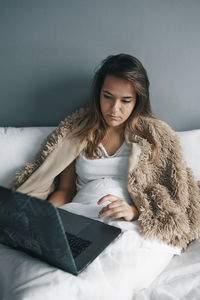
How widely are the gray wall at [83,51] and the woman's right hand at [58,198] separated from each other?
16.1 inches

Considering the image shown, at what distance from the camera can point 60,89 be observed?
1.39 m

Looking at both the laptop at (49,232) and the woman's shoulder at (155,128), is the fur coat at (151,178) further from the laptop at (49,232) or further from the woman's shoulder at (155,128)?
the laptop at (49,232)

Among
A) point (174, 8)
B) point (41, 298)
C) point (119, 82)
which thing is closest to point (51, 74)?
point (119, 82)

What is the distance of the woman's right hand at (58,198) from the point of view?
1180mm

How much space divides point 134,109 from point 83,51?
0.40m

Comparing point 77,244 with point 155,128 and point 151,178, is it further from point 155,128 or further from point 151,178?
point 155,128

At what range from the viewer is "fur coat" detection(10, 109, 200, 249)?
96 centimetres

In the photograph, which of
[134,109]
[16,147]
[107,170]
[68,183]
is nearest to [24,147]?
[16,147]

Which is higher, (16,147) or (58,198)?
(16,147)

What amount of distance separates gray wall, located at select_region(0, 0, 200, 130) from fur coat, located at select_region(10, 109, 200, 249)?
0.74 ft

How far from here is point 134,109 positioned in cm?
122

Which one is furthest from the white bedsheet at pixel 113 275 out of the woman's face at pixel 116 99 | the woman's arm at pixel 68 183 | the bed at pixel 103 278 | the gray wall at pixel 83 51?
the gray wall at pixel 83 51

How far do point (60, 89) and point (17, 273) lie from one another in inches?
37.3

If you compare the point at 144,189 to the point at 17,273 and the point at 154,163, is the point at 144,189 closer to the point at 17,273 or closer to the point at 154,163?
the point at 154,163
